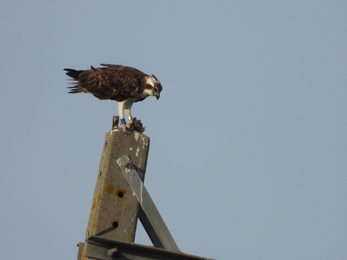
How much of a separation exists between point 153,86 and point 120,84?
1.53 feet

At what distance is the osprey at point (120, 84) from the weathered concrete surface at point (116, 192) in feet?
3.61

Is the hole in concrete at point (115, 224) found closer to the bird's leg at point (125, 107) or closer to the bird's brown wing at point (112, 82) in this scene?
the bird's leg at point (125, 107)

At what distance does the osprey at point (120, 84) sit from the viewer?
8.36 metres

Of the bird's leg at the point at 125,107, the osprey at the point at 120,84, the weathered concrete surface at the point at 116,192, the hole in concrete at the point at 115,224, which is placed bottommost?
the hole in concrete at the point at 115,224

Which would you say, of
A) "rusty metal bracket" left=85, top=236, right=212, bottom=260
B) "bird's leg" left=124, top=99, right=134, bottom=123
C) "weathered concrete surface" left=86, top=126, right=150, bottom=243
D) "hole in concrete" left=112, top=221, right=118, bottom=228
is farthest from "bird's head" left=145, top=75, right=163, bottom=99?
"rusty metal bracket" left=85, top=236, right=212, bottom=260

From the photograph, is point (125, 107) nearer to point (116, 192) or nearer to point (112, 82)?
point (112, 82)

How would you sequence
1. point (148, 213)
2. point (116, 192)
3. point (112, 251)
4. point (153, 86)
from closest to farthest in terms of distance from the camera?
point (112, 251)
point (148, 213)
point (116, 192)
point (153, 86)

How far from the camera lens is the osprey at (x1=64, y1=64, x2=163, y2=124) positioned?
836 centimetres

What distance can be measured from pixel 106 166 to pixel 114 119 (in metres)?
0.82

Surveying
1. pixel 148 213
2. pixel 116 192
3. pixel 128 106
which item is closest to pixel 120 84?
pixel 128 106

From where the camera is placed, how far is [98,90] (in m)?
8.54

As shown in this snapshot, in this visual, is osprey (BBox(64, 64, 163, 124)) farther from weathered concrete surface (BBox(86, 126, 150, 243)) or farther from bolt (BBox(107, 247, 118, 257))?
bolt (BBox(107, 247, 118, 257))

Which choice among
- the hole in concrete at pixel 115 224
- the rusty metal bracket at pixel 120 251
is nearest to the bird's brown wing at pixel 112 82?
the hole in concrete at pixel 115 224

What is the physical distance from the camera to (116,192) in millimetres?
6871
